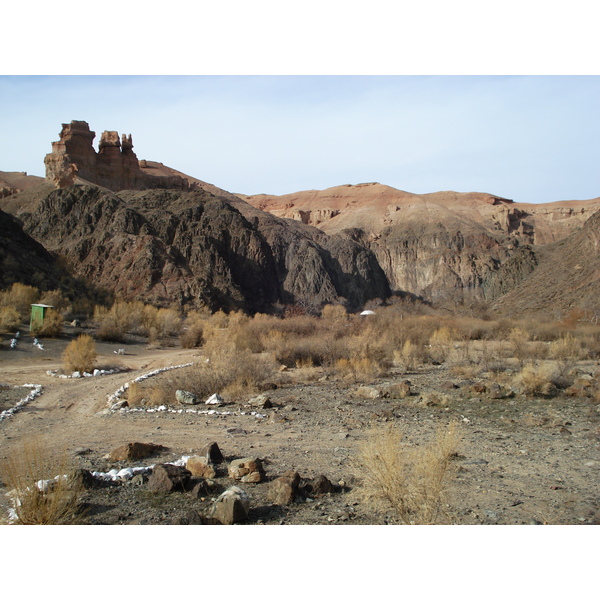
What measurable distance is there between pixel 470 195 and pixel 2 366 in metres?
120

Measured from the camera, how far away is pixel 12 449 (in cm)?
874

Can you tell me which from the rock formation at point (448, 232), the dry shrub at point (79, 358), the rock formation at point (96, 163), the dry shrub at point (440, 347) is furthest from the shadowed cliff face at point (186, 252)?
the dry shrub at point (79, 358)

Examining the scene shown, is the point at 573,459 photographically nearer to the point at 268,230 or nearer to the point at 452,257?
the point at 268,230

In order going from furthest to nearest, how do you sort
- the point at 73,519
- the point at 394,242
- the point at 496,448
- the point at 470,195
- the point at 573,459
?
the point at 470,195 → the point at 394,242 → the point at 496,448 → the point at 573,459 → the point at 73,519

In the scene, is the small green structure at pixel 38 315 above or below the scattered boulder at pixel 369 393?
above

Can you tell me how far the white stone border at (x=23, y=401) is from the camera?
39.8ft

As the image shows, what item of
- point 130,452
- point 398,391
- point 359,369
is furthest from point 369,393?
point 130,452

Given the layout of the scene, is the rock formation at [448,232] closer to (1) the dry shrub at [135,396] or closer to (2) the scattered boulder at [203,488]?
(1) the dry shrub at [135,396]

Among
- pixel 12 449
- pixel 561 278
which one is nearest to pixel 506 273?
pixel 561 278

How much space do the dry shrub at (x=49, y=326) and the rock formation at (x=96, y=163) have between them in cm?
5276

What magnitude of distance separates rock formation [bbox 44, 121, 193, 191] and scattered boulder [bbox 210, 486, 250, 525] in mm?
77763

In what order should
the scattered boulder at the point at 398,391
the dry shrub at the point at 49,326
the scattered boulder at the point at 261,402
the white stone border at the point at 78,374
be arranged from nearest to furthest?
the scattered boulder at the point at 261,402 → the scattered boulder at the point at 398,391 → the white stone border at the point at 78,374 → the dry shrub at the point at 49,326

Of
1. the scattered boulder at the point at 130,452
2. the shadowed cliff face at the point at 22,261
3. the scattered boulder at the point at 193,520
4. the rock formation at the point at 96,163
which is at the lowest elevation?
the scattered boulder at the point at 130,452

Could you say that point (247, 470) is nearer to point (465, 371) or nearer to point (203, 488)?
point (203, 488)
